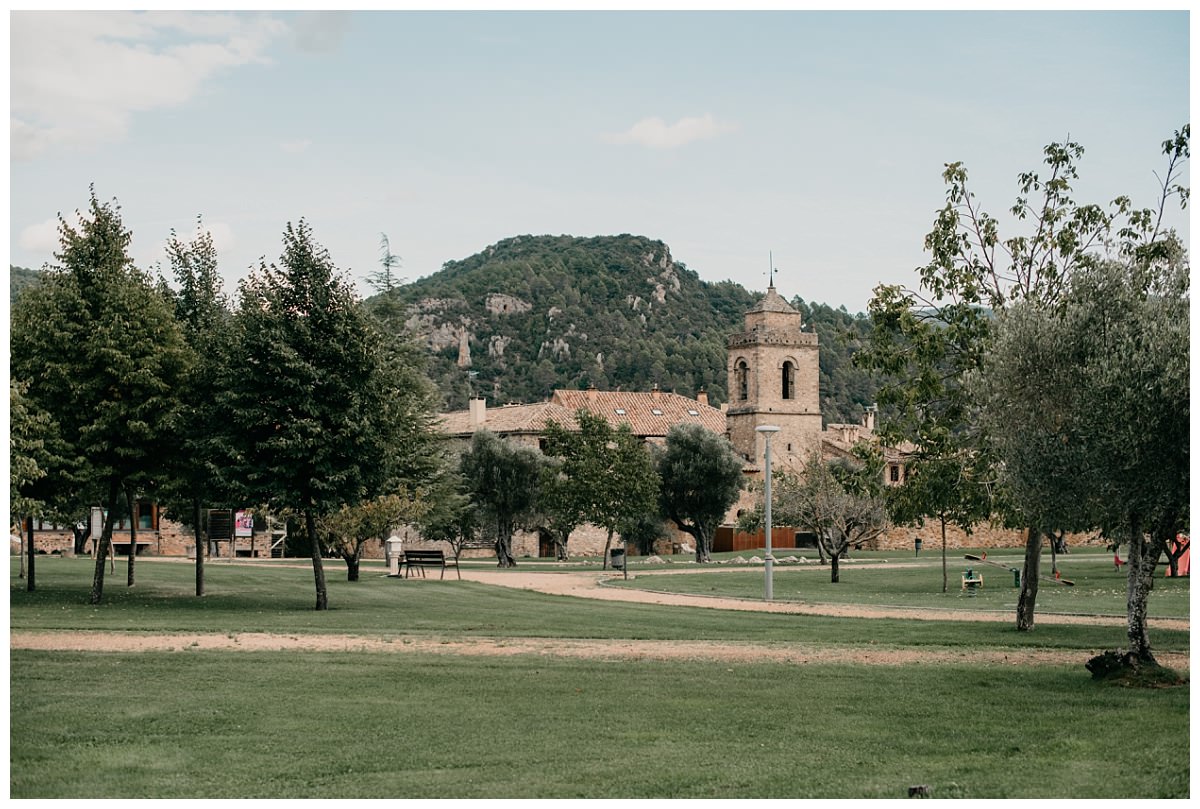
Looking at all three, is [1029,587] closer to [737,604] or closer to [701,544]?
[737,604]

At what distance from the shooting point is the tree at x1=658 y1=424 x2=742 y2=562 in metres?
59.4

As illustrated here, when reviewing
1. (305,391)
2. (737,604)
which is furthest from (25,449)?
(737,604)

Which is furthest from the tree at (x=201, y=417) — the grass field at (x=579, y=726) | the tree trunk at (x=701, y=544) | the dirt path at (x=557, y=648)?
the tree trunk at (x=701, y=544)

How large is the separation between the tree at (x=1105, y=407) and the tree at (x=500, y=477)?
137 feet

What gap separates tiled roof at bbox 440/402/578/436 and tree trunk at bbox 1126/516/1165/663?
53070mm

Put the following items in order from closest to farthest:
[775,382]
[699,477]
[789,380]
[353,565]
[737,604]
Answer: [737,604]
[353,565]
[699,477]
[775,382]
[789,380]

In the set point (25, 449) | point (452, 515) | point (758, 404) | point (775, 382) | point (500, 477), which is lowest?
point (452, 515)

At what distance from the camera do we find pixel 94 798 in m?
9.17

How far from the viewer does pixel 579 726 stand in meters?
12.1

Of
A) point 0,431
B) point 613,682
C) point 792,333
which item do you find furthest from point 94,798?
point 792,333

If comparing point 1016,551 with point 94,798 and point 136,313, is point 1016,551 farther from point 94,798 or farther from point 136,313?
point 94,798

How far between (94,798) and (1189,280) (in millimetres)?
11008

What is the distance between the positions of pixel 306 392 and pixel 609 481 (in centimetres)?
2095
